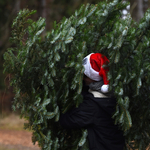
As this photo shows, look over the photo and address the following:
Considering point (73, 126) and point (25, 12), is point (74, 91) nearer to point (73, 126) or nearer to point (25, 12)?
point (73, 126)

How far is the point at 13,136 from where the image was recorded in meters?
8.02

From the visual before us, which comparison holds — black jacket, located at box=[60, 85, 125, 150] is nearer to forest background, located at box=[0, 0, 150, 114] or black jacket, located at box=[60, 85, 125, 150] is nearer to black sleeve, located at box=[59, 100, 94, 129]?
black sleeve, located at box=[59, 100, 94, 129]

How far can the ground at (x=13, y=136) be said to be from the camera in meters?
6.89

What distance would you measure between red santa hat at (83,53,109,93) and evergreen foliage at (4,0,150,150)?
0.09 meters

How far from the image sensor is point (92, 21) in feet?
10.1

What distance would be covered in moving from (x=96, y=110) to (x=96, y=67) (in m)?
0.48

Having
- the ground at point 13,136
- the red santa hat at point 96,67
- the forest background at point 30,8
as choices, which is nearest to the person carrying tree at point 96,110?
the red santa hat at point 96,67

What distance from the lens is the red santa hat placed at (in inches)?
106

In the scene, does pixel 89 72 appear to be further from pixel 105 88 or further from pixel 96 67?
pixel 105 88

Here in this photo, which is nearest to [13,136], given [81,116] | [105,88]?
[81,116]

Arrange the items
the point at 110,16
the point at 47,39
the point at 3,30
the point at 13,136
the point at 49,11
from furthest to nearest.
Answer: the point at 49,11 < the point at 3,30 < the point at 13,136 < the point at 110,16 < the point at 47,39

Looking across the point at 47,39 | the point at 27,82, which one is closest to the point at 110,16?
the point at 47,39

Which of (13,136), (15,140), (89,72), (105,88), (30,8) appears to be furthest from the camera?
(30,8)

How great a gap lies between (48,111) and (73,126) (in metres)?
0.36
